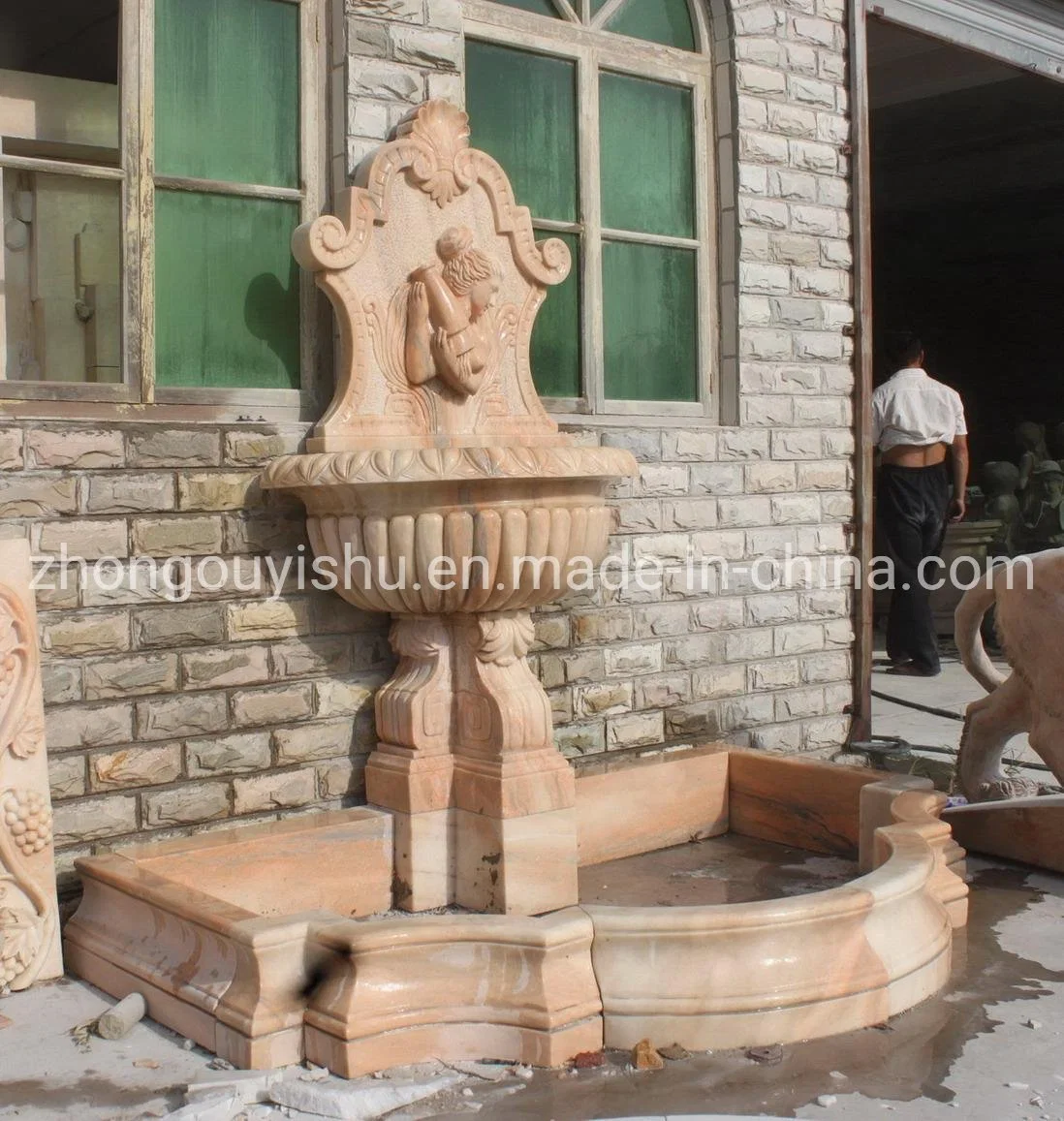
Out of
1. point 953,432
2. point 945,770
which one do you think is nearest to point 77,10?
point 945,770

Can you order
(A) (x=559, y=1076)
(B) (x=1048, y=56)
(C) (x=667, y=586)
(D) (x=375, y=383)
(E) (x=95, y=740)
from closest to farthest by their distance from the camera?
1. (A) (x=559, y=1076)
2. (E) (x=95, y=740)
3. (D) (x=375, y=383)
4. (C) (x=667, y=586)
5. (B) (x=1048, y=56)

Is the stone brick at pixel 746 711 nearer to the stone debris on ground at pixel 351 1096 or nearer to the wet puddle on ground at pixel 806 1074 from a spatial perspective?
the wet puddle on ground at pixel 806 1074

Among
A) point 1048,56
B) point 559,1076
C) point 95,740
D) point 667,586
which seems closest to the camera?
point 559,1076

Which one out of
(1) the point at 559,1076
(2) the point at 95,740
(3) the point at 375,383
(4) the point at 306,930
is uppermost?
(3) the point at 375,383

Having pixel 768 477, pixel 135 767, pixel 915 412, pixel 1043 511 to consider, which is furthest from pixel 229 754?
pixel 1043 511

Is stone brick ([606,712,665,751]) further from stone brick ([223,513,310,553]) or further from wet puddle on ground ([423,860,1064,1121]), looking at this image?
wet puddle on ground ([423,860,1064,1121])

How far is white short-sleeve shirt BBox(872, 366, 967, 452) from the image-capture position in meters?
7.97

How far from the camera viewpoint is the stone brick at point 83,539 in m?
3.98

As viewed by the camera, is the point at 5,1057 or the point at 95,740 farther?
the point at 95,740

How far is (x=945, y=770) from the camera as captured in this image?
5875 millimetres

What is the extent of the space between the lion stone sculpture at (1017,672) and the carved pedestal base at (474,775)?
5.17ft

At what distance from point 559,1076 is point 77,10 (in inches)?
131

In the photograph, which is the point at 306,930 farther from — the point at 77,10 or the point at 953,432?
the point at 953,432

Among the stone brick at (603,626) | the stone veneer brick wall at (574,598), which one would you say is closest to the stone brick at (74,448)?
the stone veneer brick wall at (574,598)
